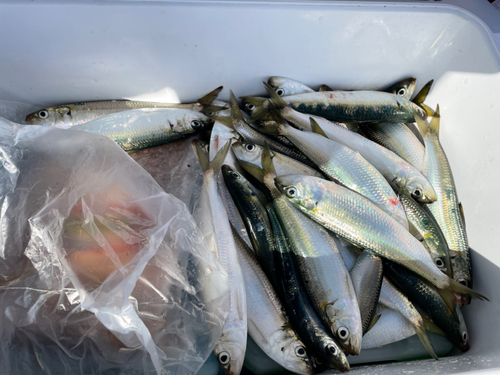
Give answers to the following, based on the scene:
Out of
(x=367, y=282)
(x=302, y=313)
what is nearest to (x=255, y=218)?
(x=302, y=313)

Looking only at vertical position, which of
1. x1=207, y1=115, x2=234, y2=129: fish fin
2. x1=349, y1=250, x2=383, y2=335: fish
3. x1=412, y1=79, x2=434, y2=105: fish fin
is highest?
x1=412, y1=79, x2=434, y2=105: fish fin

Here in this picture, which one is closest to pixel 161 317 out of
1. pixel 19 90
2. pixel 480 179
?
pixel 19 90

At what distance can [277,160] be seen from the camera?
1.41 meters

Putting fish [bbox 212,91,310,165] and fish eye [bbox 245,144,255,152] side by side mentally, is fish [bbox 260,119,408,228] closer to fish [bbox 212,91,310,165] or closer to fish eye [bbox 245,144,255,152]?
fish [bbox 212,91,310,165]

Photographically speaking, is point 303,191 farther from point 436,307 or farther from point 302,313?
point 436,307

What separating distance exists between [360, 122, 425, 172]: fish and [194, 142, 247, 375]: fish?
0.90 meters

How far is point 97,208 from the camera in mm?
1084

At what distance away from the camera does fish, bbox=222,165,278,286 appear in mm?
1265

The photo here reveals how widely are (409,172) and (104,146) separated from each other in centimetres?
133

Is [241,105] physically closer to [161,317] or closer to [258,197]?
[258,197]

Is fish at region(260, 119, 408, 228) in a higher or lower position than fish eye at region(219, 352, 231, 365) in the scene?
higher

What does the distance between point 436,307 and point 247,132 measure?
1.12m

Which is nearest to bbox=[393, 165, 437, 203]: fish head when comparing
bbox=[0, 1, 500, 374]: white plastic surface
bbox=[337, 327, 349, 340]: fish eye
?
bbox=[0, 1, 500, 374]: white plastic surface

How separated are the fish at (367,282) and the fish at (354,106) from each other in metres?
0.69
